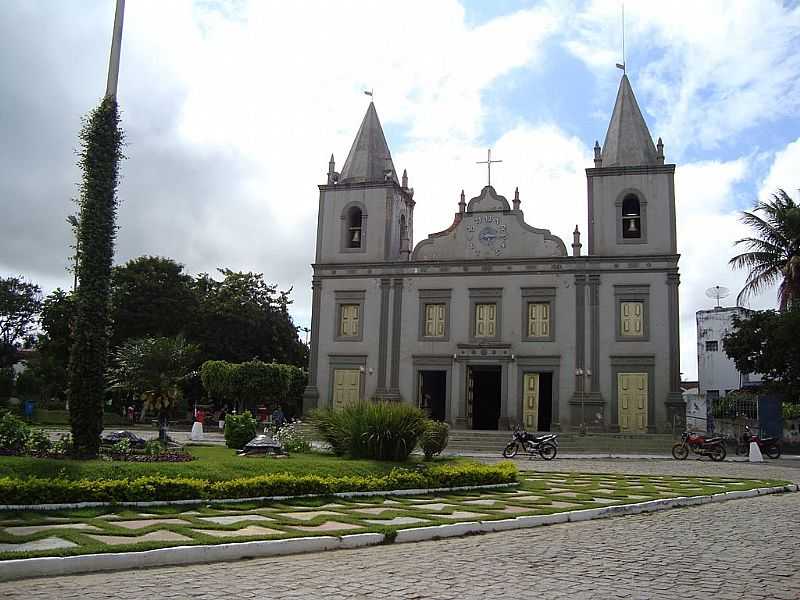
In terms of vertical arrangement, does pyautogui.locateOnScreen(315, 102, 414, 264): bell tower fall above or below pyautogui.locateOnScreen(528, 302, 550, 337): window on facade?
above

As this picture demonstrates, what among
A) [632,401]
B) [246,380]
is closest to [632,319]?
[632,401]

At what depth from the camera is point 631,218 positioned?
30703 mm

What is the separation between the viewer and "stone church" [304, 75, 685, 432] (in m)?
29.4

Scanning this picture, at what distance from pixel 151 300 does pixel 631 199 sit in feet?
80.0

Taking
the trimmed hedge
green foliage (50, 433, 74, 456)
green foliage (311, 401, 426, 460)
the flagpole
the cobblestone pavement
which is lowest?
the cobblestone pavement

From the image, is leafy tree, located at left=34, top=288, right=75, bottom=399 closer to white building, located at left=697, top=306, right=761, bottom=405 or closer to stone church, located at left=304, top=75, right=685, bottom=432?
stone church, located at left=304, top=75, right=685, bottom=432

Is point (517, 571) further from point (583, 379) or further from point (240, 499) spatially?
point (583, 379)

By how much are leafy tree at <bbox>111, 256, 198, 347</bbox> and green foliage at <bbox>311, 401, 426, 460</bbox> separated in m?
28.0

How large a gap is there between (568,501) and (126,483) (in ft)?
20.1

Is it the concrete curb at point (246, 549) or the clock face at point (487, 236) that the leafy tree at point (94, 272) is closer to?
the concrete curb at point (246, 549)

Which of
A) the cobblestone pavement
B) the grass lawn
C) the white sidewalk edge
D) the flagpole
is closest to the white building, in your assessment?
the white sidewalk edge

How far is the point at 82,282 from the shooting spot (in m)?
12.9

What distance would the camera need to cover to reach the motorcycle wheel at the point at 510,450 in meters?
23.0

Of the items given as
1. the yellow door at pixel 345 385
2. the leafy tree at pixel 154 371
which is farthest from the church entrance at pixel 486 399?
the leafy tree at pixel 154 371
